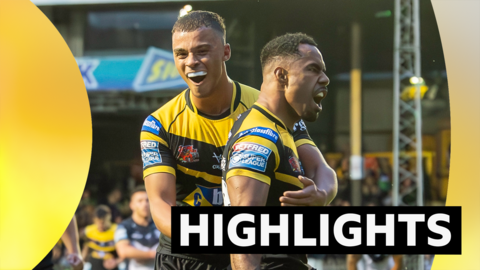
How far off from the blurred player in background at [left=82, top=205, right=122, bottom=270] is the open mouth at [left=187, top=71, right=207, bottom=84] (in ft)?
3.10

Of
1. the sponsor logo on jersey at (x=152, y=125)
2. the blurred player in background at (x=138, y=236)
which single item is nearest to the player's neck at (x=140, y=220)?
the blurred player in background at (x=138, y=236)

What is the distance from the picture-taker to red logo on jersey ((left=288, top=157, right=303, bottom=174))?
2303 millimetres

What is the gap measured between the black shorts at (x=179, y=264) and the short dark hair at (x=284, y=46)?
3.56 ft

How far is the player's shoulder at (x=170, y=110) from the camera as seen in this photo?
8.52 feet

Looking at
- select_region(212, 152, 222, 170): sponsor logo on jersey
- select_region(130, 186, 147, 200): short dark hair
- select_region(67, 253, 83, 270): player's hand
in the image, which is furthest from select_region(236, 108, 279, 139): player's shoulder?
select_region(67, 253, 83, 270): player's hand

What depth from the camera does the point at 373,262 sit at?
102 inches

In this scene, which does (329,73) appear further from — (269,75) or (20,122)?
(20,122)

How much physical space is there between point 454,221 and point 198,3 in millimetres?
1812

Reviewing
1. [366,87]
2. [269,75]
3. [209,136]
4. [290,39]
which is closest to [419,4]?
[366,87]

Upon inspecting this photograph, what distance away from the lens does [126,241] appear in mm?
2873

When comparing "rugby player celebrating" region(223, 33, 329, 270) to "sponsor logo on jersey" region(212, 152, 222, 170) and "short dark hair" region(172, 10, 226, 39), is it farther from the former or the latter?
"short dark hair" region(172, 10, 226, 39)

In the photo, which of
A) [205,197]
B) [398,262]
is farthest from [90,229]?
[398,262]

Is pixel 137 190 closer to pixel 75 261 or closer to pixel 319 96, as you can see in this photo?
pixel 75 261

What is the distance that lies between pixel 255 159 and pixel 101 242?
1.22 m
